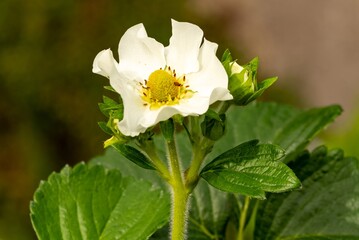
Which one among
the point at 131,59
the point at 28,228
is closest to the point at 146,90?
the point at 131,59

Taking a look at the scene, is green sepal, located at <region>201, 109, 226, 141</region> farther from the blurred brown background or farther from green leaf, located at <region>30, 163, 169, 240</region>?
the blurred brown background

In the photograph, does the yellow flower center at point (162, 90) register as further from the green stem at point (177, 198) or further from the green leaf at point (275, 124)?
the green leaf at point (275, 124)

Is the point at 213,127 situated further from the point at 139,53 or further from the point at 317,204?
the point at 317,204

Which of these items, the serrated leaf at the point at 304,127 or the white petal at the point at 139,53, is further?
the serrated leaf at the point at 304,127

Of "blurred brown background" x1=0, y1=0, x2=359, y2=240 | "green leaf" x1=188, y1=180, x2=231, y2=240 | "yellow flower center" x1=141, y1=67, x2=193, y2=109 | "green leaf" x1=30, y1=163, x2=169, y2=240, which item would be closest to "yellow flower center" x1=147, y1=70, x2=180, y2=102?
"yellow flower center" x1=141, y1=67, x2=193, y2=109

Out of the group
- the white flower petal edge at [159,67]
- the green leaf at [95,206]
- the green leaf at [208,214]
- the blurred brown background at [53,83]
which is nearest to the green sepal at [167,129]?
the white flower petal edge at [159,67]

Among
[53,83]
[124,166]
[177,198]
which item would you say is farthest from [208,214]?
[53,83]

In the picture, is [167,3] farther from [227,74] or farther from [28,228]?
[227,74]
